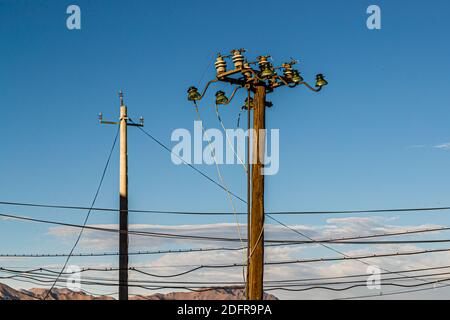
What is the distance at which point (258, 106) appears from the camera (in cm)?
1944

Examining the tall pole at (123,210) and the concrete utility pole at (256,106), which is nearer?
the concrete utility pole at (256,106)

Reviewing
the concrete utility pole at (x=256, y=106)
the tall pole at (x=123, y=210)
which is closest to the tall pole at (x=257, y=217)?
the concrete utility pole at (x=256, y=106)

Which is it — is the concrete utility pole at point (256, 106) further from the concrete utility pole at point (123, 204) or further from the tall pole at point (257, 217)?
the concrete utility pole at point (123, 204)

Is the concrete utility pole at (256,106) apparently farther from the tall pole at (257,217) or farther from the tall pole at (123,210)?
the tall pole at (123,210)

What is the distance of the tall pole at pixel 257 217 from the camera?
18906mm

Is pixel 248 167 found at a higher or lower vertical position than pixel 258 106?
lower
